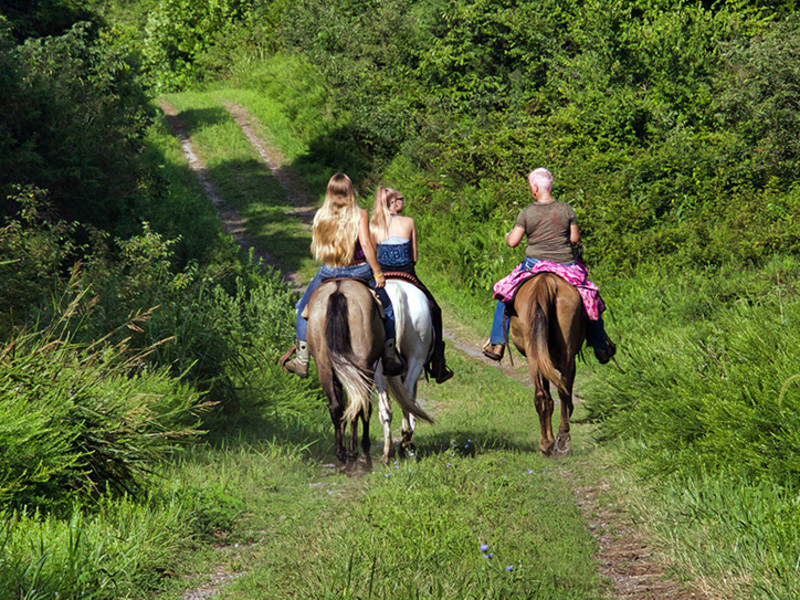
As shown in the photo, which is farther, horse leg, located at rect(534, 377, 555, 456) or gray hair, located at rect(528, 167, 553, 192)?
gray hair, located at rect(528, 167, 553, 192)

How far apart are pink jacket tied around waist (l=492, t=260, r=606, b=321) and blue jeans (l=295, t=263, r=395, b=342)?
1.43m

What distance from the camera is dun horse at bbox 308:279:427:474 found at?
23.9 feet

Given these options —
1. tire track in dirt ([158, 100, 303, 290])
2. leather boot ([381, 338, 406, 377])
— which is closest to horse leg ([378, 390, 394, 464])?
leather boot ([381, 338, 406, 377])

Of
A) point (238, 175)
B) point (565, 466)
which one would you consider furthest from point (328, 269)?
point (238, 175)

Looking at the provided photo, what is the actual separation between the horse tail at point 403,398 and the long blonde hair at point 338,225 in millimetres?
1288

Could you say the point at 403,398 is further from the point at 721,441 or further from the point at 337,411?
the point at 721,441

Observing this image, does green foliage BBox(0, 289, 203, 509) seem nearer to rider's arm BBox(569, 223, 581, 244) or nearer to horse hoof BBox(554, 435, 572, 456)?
horse hoof BBox(554, 435, 572, 456)

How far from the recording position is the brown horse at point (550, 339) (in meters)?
8.07

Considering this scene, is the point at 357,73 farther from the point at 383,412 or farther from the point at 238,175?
the point at 383,412

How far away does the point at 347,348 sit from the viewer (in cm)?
734

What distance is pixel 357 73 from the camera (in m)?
27.8

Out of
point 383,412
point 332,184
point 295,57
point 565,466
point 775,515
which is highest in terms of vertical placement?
point 295,57

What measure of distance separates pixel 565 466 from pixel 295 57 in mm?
A: 29113

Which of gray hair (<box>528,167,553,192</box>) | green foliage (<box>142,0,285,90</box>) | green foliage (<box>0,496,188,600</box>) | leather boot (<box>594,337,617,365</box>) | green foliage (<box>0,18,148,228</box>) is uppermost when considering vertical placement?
green foliage (<box>142,0,285,90</box>)
